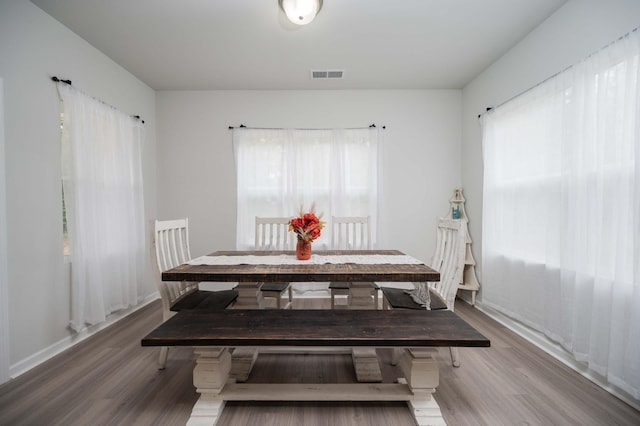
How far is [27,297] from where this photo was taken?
2027mm

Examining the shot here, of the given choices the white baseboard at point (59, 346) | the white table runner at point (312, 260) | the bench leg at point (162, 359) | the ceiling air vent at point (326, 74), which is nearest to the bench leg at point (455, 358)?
the white table runner at point (312, 260)

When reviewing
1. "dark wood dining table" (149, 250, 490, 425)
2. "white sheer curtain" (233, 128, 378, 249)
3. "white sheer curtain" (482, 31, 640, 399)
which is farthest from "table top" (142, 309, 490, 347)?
"white sheer curtain" (233, 128, 378, 249)

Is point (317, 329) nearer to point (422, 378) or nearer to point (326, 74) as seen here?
point (422, 378)

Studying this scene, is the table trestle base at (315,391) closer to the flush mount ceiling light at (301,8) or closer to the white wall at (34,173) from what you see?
the white wall at (34,173)

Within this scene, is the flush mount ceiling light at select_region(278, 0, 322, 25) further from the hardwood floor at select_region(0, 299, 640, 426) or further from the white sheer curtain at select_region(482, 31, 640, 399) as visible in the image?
the hardwood floor at select_region(0, 299, 640, 426)

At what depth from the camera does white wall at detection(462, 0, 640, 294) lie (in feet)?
5.96

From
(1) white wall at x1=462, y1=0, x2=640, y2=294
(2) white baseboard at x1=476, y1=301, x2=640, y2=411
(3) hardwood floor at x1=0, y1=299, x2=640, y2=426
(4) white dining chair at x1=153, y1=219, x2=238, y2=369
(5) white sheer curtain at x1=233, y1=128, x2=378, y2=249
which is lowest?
(3) hardwood floor at x1=0, y1=299, x2=640, y2=426

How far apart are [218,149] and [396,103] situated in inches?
99.0

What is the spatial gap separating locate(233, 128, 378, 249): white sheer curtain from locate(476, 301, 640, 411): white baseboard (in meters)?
1.68

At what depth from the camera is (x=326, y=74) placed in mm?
3256

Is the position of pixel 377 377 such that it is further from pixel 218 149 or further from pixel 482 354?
pixel 218 149

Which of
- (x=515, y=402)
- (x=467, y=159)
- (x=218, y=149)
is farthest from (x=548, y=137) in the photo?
(x=218, y=149)

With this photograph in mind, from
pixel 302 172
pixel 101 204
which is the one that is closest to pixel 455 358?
pixel 302 172

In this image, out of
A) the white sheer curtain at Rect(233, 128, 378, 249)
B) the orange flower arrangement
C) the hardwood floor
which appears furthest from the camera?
the white sheer curtain at Rect(233, 128, 378, 249)
